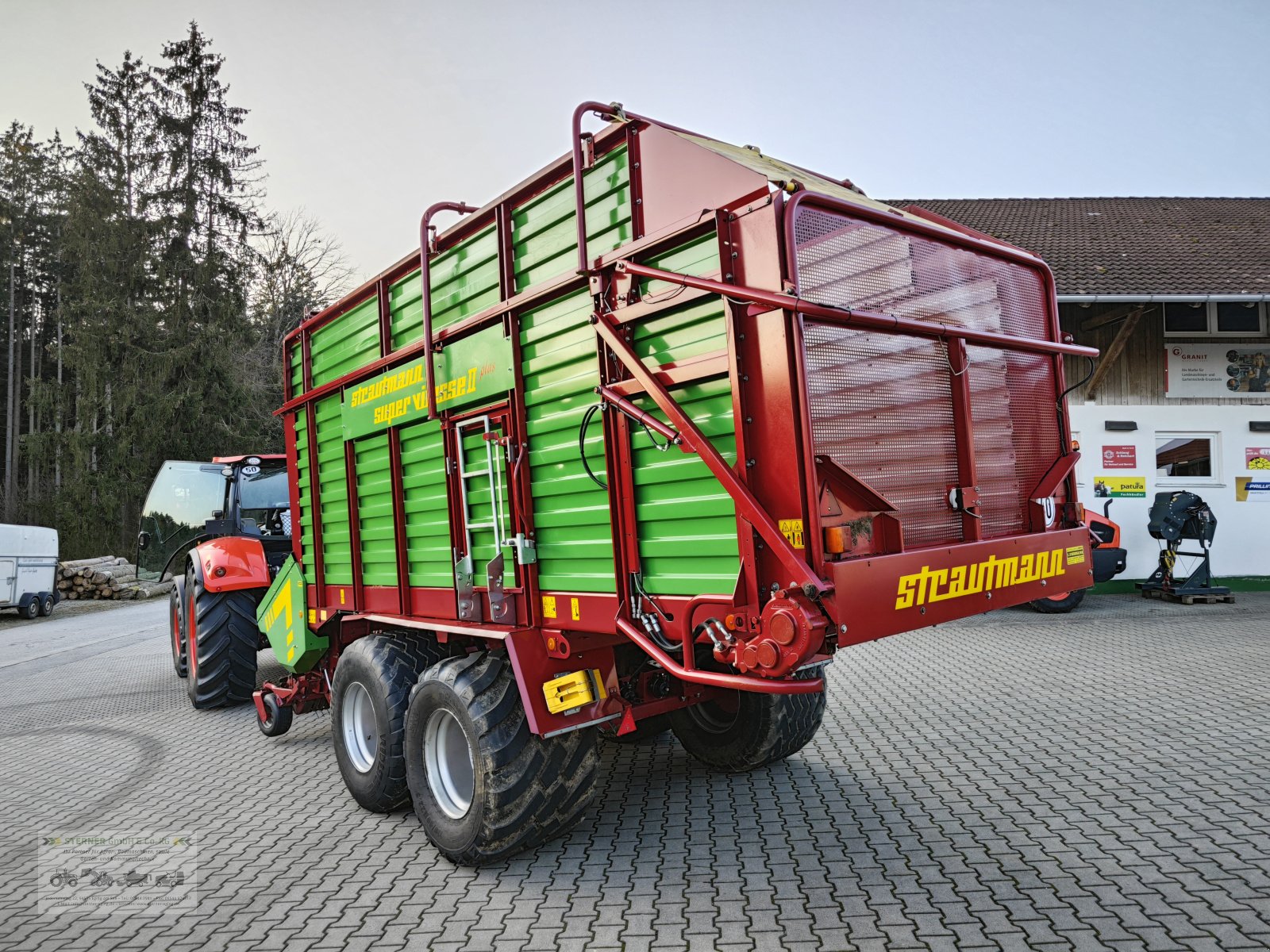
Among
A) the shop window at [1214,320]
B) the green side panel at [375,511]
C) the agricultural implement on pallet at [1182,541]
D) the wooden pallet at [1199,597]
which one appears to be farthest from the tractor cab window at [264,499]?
the shop window at [1214,320]

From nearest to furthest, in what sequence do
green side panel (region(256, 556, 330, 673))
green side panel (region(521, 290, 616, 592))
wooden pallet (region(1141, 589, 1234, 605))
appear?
green side panel (region(521, 290, 616, 592)) → green side panel (region(256, 556, 330, 673)) → wooden pallet (region(1141, 589, 1234, 605))


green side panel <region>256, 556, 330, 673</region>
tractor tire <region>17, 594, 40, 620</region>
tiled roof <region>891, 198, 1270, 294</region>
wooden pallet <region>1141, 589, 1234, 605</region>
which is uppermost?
tiled roof <region>891, 198, 1270, 294</region>

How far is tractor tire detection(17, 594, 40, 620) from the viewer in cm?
1545

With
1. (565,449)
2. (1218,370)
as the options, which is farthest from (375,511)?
(1218,370)

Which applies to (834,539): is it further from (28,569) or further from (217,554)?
(28,569)


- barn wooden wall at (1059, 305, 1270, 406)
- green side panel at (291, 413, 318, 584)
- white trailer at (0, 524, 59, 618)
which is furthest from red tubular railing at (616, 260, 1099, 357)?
white trailer at (0, 524, 59, 618)

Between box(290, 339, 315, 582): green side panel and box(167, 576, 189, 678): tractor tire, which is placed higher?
box(290, 339, 315, 582): green side panel

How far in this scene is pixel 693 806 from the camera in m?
4.42

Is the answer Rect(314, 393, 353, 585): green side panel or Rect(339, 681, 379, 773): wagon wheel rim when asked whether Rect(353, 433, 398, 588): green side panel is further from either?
Rect(339, 681, 379, 773): wagon wheel rim

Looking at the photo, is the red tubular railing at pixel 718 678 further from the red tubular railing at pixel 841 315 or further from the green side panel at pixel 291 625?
the green side panel at pixel 291 625

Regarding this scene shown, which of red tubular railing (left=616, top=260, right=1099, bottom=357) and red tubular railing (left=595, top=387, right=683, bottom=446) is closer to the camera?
red tubular railing (left=616, top=260, right=1099, bottom=357)

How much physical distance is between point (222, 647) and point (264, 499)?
1.59 metres

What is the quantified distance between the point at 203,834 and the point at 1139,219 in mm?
16958

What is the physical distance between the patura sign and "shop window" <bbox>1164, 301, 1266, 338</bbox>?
A: 19 cm
